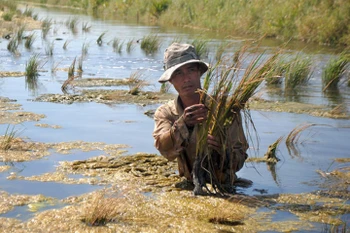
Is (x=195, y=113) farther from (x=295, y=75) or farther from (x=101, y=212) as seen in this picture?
(x=295, y=75)

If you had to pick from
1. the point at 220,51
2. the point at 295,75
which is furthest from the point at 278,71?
the point at 220,51

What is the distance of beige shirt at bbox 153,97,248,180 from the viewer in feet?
17.2

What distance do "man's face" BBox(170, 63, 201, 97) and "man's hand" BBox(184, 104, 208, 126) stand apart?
257mm

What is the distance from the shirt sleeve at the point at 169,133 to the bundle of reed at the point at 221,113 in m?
0.14

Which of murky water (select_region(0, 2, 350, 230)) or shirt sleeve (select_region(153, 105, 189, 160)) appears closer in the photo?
shirt sleeve (select_region(153, 105, 189, 160))

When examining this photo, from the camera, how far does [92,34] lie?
25734mm

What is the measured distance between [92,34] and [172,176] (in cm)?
2032

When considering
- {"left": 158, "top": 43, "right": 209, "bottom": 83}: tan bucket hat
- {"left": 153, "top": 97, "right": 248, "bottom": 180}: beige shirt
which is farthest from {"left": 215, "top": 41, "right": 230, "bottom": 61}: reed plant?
{"left": 153, "top": 97, "right": 248, "bottom": 180}: beige shirt

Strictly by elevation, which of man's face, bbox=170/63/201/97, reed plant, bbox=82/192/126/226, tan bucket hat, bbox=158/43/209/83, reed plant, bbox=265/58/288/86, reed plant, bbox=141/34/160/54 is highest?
tan bucket hat, bbox=158/43/209/83

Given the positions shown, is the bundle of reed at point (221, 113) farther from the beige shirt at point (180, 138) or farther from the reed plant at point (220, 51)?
the reed plant at point (220, 51)

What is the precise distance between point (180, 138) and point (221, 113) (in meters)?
0.37

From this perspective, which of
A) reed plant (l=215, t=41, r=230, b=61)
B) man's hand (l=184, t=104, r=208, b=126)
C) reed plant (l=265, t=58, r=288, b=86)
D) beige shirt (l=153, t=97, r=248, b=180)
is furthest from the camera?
reed plant (l=265, t=58, r=288, b=86)

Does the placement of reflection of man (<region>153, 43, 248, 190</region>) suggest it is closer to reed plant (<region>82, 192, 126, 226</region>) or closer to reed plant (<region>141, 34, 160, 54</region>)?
reed plant (<region>82, 192, 126, 226</region>)

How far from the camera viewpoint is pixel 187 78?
5.34 meters
